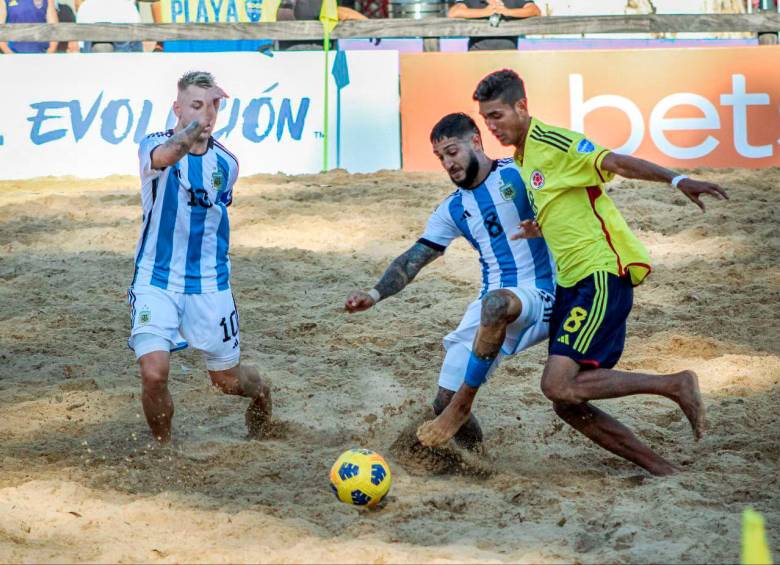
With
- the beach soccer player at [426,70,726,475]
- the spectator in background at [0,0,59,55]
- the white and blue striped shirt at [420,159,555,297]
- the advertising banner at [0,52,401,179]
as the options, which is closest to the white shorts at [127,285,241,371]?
the white and blue striped shirt at [420,159,555,297]

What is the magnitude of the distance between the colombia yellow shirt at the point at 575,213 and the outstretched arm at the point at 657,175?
0.14 m

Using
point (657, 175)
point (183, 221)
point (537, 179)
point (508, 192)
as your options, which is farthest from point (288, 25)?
point (657, 175)

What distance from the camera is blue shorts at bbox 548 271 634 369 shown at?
5102 millimetres

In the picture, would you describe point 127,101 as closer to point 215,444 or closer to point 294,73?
point 294,73

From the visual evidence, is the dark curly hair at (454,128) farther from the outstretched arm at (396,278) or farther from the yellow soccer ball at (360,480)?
the yellow soccer ball at (360,480)

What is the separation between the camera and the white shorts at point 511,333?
538 cm

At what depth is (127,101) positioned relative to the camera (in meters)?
12.2

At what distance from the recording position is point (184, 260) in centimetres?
569

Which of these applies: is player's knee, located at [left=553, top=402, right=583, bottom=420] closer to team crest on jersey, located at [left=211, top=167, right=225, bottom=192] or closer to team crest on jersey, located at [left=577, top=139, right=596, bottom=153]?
team crest on jersey, located at [left=577, top=139, right=596, bottom=153]

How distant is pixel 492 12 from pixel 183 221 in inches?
325

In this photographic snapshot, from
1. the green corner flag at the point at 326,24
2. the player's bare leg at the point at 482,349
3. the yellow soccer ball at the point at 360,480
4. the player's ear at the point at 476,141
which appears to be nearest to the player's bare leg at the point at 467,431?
the player's bare leg at the point at 482,349

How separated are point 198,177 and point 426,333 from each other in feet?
8.89

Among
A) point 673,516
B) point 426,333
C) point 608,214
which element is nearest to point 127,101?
point 426,333

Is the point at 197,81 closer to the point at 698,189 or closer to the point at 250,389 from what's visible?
the point at 250,389
